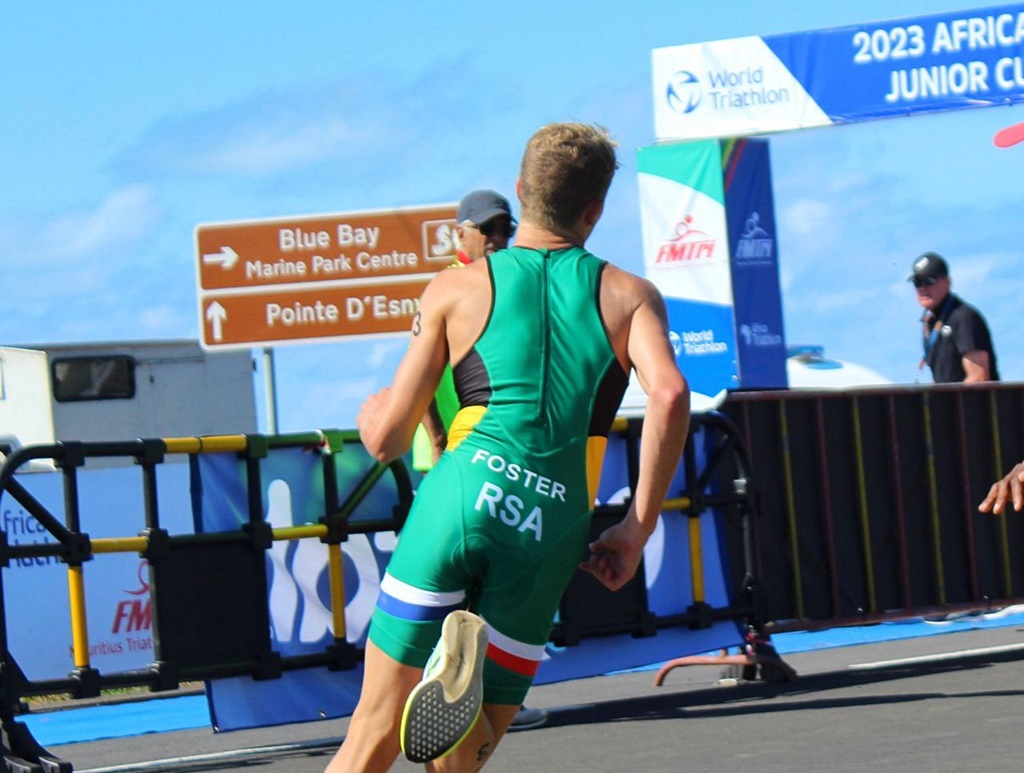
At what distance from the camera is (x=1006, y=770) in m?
6.20

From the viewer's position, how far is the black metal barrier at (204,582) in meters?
7.66

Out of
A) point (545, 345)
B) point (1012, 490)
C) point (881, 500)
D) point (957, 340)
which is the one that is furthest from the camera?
point (957, 340)

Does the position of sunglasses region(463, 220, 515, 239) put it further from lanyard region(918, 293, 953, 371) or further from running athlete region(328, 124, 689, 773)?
lanyard region(918, 293, 953, 371)

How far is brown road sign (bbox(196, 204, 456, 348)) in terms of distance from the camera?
13297 millimetres

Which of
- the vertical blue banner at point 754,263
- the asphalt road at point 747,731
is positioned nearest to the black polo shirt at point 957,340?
the asphalt road at point 747,731

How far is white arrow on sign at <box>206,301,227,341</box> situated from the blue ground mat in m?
2.71

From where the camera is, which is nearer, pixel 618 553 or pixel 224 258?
pixel 618 553

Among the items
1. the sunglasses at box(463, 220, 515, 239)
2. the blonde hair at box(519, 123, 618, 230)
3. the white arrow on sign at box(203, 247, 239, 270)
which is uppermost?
the white arrow on sign at box(203, 247, 239, 270)

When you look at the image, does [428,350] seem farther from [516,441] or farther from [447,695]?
[447,695]

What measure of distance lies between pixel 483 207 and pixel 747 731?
2580mm

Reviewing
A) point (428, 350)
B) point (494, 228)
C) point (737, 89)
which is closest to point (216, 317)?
point (494, 228)

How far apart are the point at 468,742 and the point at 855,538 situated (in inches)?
285

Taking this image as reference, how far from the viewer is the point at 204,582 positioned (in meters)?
8.26

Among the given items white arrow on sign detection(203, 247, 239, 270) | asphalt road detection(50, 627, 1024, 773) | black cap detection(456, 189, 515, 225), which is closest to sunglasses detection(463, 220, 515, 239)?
black cap detection(456, 189, 515, 225)
